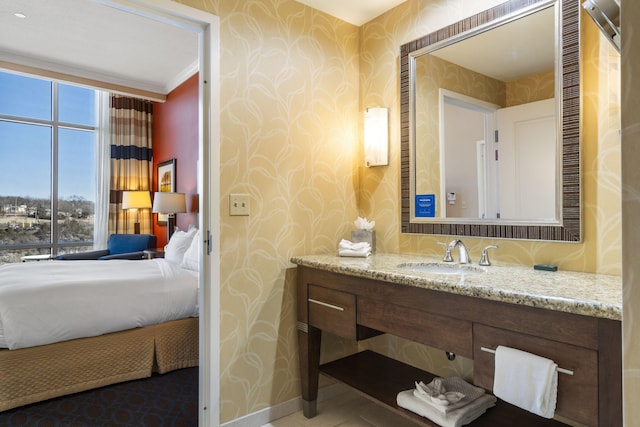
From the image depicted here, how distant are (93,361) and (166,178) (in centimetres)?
315

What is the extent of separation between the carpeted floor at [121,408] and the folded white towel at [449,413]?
3.89 feet

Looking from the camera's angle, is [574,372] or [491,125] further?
[491,125]

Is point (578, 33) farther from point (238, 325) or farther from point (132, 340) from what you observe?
point (132, 340)

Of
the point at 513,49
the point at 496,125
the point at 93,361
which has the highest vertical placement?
the point at 513,49

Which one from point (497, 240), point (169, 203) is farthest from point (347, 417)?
point (169, 203)

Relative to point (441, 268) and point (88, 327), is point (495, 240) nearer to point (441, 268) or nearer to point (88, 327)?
point (441, 268)

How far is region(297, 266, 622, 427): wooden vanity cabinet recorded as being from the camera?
3.46 feet

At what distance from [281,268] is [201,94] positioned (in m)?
1.01

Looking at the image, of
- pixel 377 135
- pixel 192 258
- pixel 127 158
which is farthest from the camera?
pixel 127 158

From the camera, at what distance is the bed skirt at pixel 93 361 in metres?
2.21

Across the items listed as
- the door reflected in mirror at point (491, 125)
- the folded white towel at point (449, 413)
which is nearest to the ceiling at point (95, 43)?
the door reflected in mirror at point (491, 125)

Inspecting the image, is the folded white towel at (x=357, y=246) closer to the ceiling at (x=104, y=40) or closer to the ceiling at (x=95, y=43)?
the ceiling at (x=104, y=40)

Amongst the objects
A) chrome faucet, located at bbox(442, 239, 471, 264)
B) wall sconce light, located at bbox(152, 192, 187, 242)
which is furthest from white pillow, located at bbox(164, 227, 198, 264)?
chrome faucet, located at bbox(442, 239, 471, 264)

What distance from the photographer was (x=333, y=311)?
1905 mm
